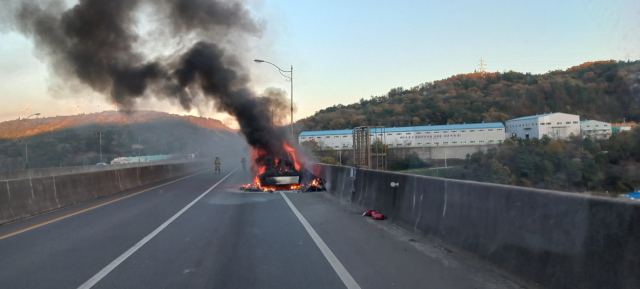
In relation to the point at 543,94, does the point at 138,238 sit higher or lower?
lower

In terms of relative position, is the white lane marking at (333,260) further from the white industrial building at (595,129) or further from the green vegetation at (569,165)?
the white industrial building at (595,129)

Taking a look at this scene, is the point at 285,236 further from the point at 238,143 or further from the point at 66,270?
the point at 238,143

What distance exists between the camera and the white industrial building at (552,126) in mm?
9039

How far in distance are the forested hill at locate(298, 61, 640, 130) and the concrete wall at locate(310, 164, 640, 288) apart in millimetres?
2254

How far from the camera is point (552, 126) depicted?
9.79 m

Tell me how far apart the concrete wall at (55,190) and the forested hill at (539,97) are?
13352mm

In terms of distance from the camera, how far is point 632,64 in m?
6.13

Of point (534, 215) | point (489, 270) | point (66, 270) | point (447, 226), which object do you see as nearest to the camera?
point (534, 215)

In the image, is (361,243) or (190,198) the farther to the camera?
(190,198)

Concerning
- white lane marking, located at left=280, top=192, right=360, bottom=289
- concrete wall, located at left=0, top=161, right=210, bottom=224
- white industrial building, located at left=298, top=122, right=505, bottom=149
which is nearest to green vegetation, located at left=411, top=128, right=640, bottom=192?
white lane marking, located at left=280, top=192, right=360, bottom=289

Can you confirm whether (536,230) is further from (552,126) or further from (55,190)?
(55,190)

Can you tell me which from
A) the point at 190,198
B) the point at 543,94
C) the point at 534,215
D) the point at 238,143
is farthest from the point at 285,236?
the point at 238,143

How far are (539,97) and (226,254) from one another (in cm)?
894

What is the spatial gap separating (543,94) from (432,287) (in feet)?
27.0
